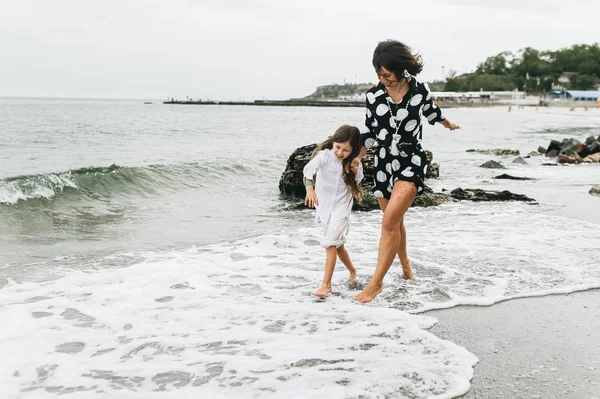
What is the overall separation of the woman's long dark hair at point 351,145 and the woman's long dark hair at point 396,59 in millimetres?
555

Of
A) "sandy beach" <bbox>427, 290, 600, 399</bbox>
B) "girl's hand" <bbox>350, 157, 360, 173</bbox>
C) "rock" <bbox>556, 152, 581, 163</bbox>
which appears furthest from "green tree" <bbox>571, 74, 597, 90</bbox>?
"girl's hand" <bbox>350, 157, 360, 173</bbox>

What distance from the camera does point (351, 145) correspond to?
464cm

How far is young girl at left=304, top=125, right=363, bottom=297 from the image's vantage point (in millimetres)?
4680

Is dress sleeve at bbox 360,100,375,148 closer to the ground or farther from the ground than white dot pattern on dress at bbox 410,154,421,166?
farther from the ground

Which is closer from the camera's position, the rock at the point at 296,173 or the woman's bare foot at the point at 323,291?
the woman's bare foot at the point at 323,291

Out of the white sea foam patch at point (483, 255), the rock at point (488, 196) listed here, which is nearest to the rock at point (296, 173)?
the white sea foam patch at point (483, 255)

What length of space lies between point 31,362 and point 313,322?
1916 millimetres

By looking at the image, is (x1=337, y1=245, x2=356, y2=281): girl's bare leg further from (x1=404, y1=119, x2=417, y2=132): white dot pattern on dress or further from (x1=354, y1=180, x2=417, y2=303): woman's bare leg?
(x1=404, y1=119, x2=417, y2=132): white dot pattern on dress

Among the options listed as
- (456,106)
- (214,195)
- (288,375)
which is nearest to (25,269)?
(288,375)

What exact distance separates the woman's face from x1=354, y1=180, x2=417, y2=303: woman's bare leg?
80 centimetres

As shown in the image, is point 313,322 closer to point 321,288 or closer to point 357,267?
point 321,288

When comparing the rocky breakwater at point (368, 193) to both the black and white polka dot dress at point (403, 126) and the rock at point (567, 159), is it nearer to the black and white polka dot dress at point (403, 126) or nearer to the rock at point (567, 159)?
the black and white polka dot dress at point (403, 126)

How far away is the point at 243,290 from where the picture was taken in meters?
5.00

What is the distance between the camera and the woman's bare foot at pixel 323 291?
4.72 metres
